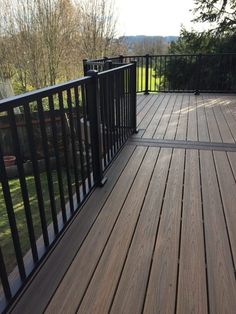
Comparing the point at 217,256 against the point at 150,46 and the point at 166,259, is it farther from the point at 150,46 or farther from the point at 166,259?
the point at 150,46

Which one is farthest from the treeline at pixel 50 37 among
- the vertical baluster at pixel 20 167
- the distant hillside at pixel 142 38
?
the vertical baluster at pixel 20 167

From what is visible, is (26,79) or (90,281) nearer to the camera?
(90,281)

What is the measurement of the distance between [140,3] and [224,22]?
3192 mm

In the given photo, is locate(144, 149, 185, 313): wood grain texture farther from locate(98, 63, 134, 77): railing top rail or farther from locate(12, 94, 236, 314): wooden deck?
locate(98, 63, 134, 77): railing top rail

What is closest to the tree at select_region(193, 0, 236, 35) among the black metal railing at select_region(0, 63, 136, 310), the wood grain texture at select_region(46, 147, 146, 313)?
the black metal railing at select_region(0, 63, 136, 310)

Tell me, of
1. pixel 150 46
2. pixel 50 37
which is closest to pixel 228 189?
pixel 50 37

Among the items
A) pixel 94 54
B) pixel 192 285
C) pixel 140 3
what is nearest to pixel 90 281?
pixel 192 285

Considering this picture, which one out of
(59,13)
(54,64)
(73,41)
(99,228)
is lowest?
(99,228)

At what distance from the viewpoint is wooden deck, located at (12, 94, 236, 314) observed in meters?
1.35

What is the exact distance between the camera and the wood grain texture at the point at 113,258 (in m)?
1.34

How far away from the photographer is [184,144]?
344cm

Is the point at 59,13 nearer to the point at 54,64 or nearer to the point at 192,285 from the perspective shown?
the point at 54,64

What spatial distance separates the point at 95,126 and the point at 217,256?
4.36 feet

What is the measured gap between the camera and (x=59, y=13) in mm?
7668
